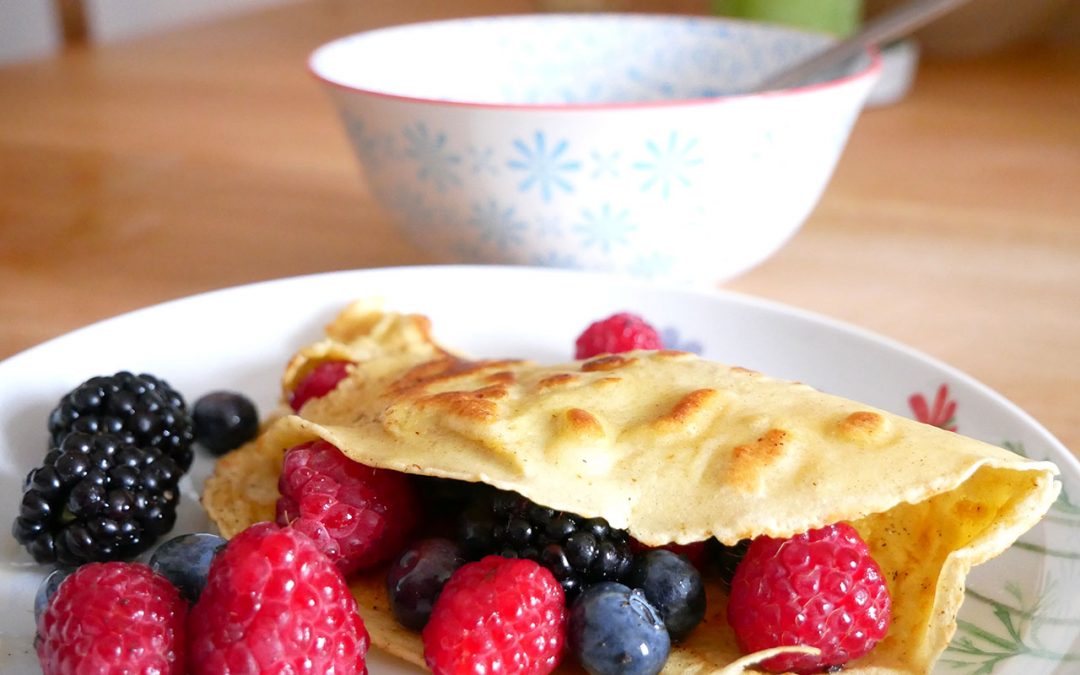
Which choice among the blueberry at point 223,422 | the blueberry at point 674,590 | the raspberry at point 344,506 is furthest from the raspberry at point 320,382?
the blueberry at point 674,590

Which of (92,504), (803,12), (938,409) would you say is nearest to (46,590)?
(92,504)

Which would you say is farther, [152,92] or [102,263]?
[152,92]

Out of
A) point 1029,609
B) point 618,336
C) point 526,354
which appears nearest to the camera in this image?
point 1029,609

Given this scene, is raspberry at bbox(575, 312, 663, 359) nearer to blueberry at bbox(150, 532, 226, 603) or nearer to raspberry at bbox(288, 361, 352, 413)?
raspberry at bbox(288, 361, 352, 413)

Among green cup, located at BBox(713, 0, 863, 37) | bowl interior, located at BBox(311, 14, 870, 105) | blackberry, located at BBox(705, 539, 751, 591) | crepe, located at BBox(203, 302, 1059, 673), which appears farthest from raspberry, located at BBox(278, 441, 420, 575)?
green cup, located at BBox(713, 0, 863, 37)

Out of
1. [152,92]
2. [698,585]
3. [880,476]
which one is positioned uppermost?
[880,476]

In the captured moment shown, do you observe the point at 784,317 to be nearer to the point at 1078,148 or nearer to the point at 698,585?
the point at 698,585

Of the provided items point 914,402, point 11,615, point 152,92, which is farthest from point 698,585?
point 152,92

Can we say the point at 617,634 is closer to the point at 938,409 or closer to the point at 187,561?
the point at 187,561
